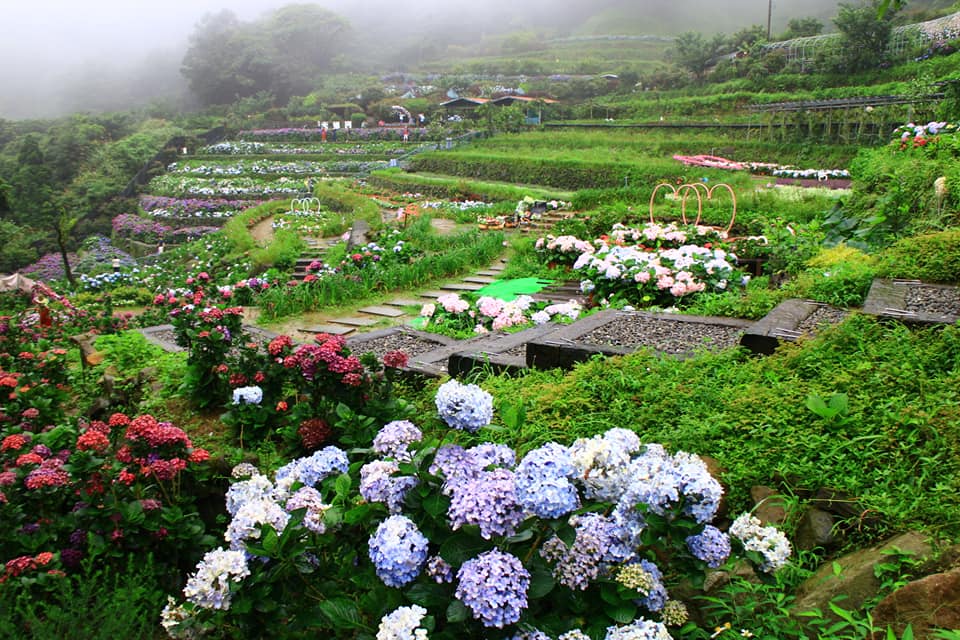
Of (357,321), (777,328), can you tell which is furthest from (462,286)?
(777,328)

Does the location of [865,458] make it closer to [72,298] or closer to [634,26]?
[72,298]

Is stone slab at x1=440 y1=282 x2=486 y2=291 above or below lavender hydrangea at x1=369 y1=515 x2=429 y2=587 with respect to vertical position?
below

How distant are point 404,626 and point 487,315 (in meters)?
5.03

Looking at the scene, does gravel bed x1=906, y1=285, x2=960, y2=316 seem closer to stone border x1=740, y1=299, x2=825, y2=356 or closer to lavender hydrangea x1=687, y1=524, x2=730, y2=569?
stone border x1=740, y1=299, x2=825, y2=356

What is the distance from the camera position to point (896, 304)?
3.89 m

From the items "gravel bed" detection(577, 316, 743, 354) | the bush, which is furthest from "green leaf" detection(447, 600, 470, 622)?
the bush

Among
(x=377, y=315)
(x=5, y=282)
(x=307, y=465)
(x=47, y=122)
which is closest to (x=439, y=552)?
(x=307, y=465)

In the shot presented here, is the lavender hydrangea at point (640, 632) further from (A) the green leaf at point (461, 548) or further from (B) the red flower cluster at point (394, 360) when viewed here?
(B) the red flower cluster at point (394, 360)

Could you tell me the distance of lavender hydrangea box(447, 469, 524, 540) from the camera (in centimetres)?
151

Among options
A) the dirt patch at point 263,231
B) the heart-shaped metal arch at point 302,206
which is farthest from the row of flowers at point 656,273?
the heart-shaped metal arch at point 302,206

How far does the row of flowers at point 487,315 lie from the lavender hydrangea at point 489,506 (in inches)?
173

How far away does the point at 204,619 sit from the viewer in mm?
1736

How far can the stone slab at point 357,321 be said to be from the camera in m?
7.44

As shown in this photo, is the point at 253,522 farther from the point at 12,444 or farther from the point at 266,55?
the point at 266,55
